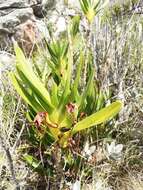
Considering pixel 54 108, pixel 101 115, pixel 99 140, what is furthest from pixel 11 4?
pixel 101 115

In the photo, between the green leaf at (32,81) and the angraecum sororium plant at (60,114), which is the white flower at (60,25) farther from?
the green leaf at (32,81)

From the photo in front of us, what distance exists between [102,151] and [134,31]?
3.59ft

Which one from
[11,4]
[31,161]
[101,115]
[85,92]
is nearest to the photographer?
[101,115]

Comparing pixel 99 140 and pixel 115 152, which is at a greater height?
pixel 99 140

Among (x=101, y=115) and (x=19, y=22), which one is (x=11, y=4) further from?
(x=101, y=115)

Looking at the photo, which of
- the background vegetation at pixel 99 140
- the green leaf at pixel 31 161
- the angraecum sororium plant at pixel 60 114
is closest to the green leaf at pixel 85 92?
the angraecum sororium plant at pixel 60 114

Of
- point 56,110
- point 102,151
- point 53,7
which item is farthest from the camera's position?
point 53,7

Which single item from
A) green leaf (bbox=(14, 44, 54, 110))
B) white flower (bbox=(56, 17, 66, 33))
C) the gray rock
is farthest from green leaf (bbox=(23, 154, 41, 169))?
the gray rock

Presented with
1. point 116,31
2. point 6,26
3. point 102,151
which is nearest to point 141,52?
point 116,31

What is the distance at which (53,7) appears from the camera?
4184 millimetres

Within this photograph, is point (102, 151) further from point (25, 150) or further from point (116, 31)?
point (116, 31)

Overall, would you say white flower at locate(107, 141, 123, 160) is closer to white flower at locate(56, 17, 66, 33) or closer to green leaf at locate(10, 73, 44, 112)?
green leaf at locate(10, 73, 44, 112)

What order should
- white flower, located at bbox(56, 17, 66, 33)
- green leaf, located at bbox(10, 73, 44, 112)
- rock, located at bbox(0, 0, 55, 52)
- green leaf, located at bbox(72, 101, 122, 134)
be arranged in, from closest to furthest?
green leaf, located at bbox(72, 101, 122, 134) → green leaf, located at bbox(10, 73, 44, 112) → rock, located at bbox(0, 0, 55, 52) → white flower, located at bbox(56, 17, 66, 33)

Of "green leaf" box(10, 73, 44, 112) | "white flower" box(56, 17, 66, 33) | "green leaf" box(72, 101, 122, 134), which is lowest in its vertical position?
"green leaf" box(72, 101, 122, 134)
